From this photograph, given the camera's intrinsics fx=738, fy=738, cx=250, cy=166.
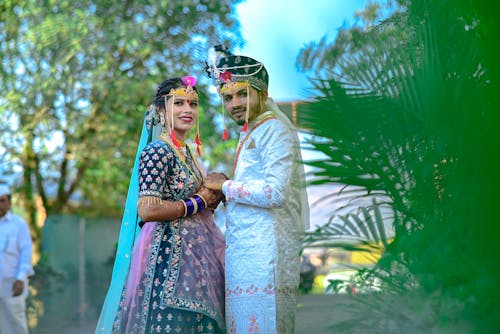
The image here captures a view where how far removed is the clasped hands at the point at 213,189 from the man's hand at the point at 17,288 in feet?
10.7

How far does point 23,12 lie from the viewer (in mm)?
9805

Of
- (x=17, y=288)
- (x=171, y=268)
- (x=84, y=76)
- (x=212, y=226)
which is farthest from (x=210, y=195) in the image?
(x=84, y=76)

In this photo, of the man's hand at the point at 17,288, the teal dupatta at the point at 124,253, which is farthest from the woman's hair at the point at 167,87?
the man's hand at the point at 17,288

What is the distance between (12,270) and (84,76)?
14.7ft

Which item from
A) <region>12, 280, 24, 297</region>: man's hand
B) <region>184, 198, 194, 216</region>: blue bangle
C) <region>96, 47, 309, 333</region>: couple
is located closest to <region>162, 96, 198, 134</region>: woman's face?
<region>96, 47, 309, 333</region>: couple

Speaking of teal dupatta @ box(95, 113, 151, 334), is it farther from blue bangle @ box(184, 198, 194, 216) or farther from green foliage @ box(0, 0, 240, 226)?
green foliage @ box(0, 0, 240, 226)

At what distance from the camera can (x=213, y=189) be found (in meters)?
3.57

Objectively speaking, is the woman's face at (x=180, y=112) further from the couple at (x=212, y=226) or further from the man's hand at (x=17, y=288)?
the man's hand at (x=17, y=288)

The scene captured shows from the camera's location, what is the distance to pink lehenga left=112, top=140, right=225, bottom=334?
3.42 meters

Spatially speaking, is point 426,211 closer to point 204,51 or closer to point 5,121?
point 204,51

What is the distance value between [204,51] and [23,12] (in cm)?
674

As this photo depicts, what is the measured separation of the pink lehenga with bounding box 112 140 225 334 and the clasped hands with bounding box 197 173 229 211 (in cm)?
7

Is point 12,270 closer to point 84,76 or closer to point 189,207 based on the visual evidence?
point 189,207

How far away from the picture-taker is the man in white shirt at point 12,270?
6324 millimetres
